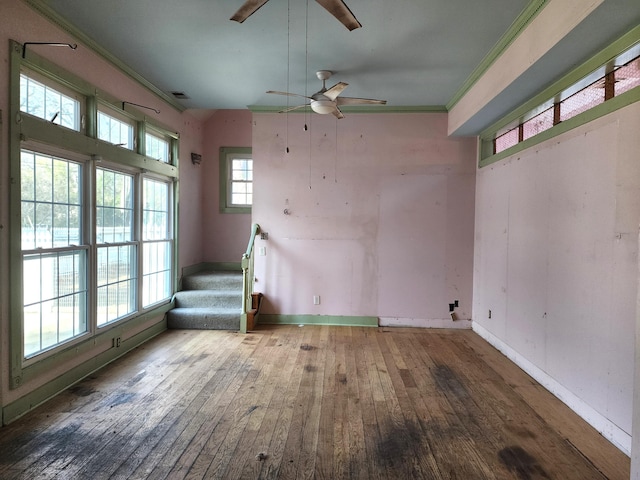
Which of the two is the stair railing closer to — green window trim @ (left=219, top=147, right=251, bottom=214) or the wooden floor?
the wooden floor

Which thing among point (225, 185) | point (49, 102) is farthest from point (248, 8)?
point (225, 185)

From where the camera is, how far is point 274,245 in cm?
540

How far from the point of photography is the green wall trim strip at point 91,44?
279cm

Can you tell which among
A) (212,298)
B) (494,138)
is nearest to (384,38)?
(494,138)

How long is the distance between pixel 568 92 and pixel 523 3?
910 millimetres


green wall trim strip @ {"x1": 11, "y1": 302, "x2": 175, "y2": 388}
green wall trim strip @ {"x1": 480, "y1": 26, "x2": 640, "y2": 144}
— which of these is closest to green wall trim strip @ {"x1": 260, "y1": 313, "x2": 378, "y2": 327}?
green wall trim strip @ {"x1": 11, "y1": 302, "x2": 175, "y2": 388}

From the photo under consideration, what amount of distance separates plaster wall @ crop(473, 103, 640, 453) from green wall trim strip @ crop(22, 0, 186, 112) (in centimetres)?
437

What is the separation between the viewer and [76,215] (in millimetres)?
3324

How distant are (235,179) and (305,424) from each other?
500 centimetres

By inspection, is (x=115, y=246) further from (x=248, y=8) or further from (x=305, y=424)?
(x=248, y=8)

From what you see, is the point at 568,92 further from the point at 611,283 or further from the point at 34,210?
the point at 34,210

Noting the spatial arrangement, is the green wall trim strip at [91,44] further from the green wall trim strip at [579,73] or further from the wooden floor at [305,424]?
the green wall trim strip at [579,73]

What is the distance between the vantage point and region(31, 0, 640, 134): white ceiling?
9.07 feet

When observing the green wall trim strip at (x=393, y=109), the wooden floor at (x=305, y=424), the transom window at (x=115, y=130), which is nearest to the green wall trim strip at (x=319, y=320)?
the wooden floor at (x=305, y=424)
